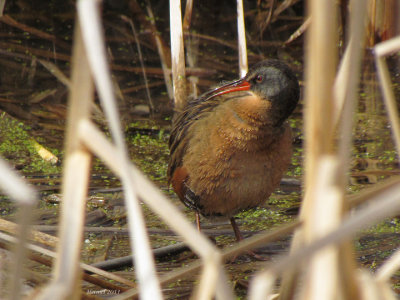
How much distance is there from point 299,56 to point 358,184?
2.50 meters

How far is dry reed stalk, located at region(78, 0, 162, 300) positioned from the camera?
1.61 meters

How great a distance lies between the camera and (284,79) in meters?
3.50

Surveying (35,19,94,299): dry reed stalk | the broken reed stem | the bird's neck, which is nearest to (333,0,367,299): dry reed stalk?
(35,19,94,299): dry reed stalk

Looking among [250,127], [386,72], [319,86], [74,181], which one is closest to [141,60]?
[250,127]

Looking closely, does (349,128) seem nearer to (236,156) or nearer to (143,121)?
(236,156)

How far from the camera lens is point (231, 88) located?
3832 mm

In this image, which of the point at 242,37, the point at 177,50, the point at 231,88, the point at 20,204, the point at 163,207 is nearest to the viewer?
the point at 20,204

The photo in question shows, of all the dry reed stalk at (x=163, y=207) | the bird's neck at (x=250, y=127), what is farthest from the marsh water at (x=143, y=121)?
the dry reed stalk at (x=163, y=207)

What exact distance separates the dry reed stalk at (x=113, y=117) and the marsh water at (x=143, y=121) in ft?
2.54

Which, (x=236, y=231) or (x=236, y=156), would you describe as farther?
(x=236, y=231)

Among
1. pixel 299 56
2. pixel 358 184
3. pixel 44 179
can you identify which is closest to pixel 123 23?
pixel 299 56

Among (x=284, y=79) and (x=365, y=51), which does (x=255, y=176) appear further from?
(x=365, y=51)

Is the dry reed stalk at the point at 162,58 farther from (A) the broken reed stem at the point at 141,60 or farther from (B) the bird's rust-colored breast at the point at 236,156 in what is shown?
(B) the bird's rust-colored breast at the point at 236,156

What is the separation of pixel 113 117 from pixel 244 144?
6.16 ft
